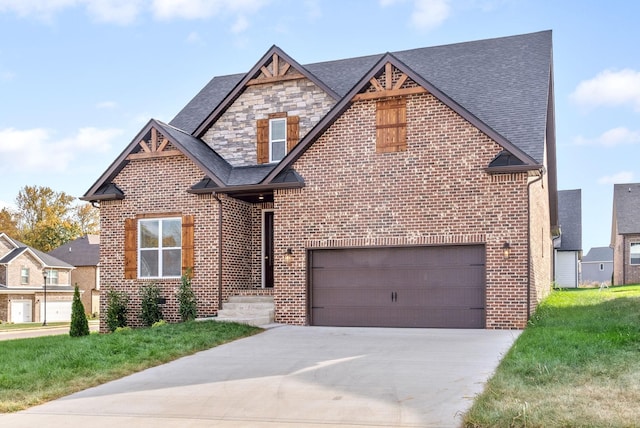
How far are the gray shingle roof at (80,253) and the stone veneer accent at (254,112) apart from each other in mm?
39832

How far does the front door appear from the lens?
1961cm

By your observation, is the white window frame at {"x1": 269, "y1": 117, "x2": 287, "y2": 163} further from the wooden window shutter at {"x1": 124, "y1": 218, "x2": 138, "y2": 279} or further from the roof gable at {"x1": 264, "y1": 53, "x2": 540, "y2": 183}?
the wooden window shutter at {"x1": 124, "y1": 218, "x2": 138, "y2": 279}

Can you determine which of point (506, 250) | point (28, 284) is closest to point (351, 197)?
point (506, 250)

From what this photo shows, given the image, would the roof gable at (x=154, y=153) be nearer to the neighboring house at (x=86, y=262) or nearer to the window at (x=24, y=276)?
the window at (x=24, y=276)

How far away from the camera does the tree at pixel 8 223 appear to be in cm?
6112

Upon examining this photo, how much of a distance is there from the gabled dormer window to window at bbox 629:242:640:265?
1112 inches

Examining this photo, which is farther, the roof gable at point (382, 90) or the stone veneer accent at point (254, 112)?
the stone veneer accent at point (254, 112)

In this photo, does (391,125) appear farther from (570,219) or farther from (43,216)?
(43,216)

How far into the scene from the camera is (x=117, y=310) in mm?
18625

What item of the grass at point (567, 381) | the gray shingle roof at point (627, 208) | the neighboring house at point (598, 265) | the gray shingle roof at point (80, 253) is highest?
the gray shingle roof at point (627, 208)

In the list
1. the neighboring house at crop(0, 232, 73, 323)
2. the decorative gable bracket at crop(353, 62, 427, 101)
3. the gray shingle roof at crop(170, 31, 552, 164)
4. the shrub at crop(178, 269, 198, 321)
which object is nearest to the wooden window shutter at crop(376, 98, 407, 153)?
the decorative gable bracket at crop(353, 62, 427, 101)

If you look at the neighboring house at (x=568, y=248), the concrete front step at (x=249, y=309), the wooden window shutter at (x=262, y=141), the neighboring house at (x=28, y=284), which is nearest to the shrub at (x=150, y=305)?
the concrete front step at (x=249, y=309)

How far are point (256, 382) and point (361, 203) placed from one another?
25.5ft

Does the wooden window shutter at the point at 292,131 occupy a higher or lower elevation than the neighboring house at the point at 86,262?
higher
